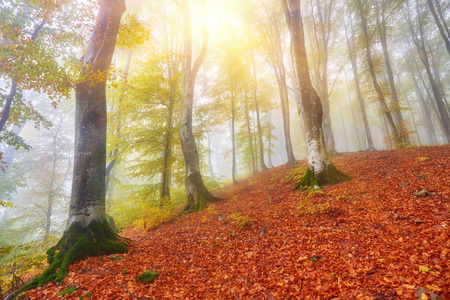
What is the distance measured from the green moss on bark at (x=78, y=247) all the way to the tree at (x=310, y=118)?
6.55 metres

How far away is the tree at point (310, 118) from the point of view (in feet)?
21.7

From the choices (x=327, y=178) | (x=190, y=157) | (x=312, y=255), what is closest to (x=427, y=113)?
(x=327, y=178)

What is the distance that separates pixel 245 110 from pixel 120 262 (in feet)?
48.9

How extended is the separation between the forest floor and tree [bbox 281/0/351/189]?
3.31 feet

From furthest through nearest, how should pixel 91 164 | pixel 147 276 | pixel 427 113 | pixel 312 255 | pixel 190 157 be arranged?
1. pixel 427 113
2. pixel 190 157
3. pixel 91 164
4. pixel 147 276
5. pixel 312 255

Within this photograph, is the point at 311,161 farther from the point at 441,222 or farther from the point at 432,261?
the point at 432,261

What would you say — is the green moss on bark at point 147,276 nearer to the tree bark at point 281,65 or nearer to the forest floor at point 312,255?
the forest floor at point 312,255

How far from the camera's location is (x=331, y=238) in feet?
11.3

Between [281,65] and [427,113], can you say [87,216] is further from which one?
[427,113]

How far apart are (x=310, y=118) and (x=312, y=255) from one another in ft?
17.2

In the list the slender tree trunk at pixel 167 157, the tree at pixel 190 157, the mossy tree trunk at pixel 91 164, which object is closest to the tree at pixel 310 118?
the tree at pixel 190 157

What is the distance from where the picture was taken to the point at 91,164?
4.48 meters

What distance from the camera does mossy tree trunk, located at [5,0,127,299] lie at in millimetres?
3931

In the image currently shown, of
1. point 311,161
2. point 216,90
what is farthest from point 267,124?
point 311,161
